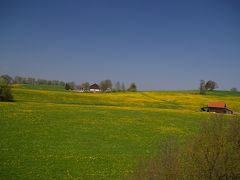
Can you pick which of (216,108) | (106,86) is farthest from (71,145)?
(106,86)

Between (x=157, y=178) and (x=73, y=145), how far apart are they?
46.6 feet

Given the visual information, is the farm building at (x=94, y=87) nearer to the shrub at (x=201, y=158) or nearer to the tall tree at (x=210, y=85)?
the tall tree at (x=210, y=85)

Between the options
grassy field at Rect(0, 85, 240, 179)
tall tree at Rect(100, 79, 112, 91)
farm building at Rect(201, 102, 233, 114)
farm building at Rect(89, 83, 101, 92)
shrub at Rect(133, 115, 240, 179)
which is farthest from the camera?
farm building at Rect(89, 83, 101, 92)

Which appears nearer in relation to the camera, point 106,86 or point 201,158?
point 201,158

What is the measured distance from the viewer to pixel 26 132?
24312mm

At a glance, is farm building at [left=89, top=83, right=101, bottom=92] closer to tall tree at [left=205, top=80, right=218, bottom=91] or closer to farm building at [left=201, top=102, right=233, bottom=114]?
tall tree at [left=205, top=80, right=218, bottom=91]

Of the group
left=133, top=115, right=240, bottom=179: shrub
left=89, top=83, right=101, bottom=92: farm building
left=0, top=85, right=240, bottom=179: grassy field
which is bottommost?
left=0, top=85, right=240, bottom=179: grassy field

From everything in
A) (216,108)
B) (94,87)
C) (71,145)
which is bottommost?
(71,145)

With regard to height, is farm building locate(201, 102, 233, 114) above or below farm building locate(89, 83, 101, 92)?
below

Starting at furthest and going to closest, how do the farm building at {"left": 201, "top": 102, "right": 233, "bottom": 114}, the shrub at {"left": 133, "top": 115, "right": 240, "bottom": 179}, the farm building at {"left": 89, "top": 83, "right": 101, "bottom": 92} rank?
the farm building at {"left": 89, "top": 83, "right": 101, "bottom": 92}
the farm building at {"left": 201, "top": 102, "right": 233, "bottom": 114}
the shrub at {"left": 133, "top": 115, "right": 240, "bottom": 179}

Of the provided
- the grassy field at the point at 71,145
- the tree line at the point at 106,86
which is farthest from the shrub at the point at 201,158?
the tree line at the point at 106,86

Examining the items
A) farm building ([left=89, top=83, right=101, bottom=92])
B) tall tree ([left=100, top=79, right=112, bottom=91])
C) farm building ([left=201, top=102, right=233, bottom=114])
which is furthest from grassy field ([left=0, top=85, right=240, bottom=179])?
farm building ([left=89, top=83, right=101, bottom=92])

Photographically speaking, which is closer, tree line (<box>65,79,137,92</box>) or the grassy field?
the grassy field

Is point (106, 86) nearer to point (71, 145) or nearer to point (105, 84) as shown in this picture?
point (105, 84)
